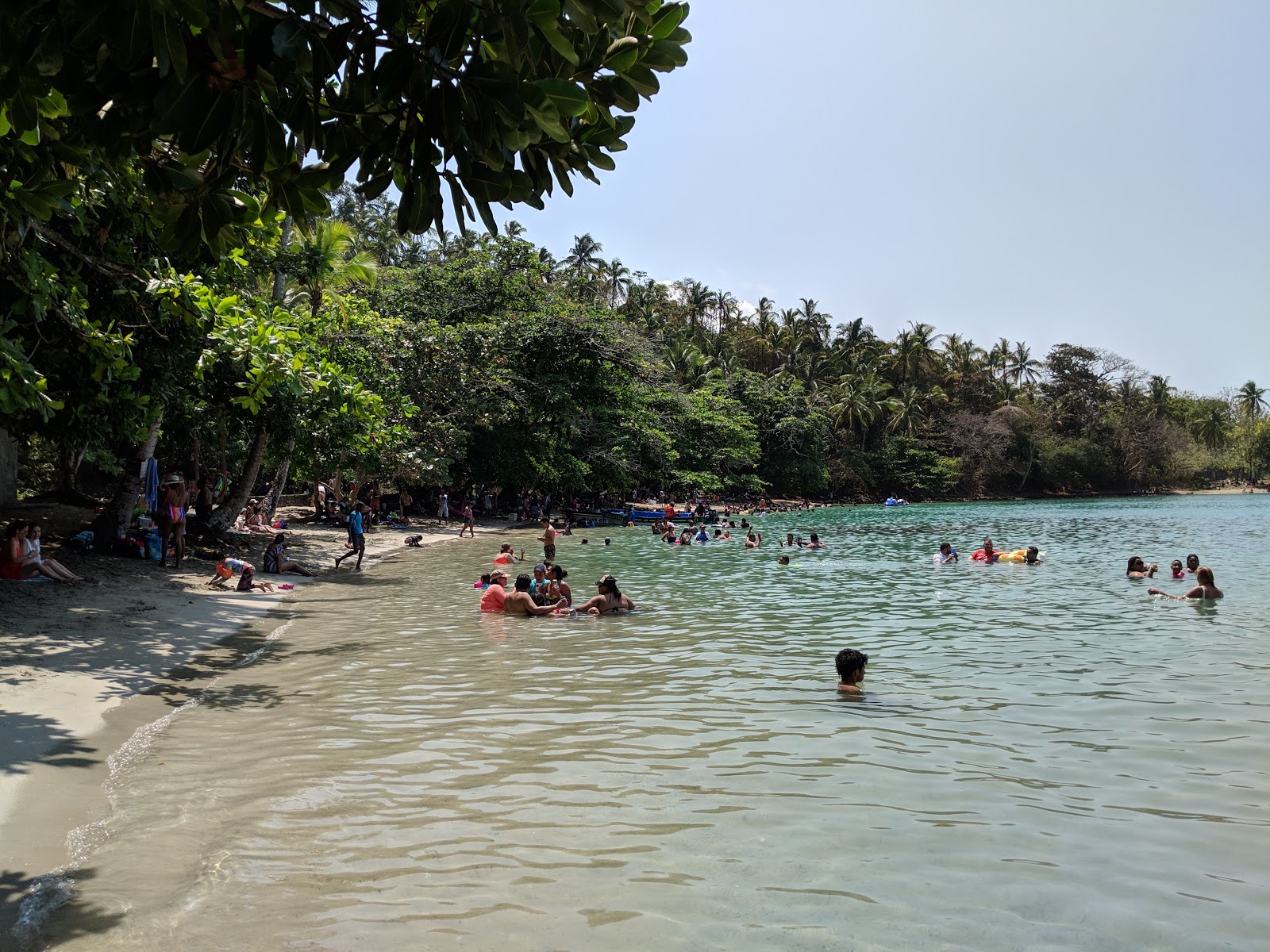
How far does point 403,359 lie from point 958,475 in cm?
5391

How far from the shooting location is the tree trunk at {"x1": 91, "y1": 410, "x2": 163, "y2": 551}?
17312mm

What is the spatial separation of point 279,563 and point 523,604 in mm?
7707

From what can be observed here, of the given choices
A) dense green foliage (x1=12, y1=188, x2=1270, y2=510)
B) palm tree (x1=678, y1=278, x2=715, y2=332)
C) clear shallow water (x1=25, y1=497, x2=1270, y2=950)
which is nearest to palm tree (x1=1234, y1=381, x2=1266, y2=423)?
dense green foliage (x1=12, y1=188, x2=1270, y2=510)

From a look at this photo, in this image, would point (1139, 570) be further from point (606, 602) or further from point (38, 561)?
point (38, 561)

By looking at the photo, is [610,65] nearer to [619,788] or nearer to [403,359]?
[619,788]

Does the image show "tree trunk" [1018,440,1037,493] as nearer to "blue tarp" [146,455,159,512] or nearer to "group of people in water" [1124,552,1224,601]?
"group of people in water" [1124,552,1224,601]

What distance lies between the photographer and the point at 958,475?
240 ft

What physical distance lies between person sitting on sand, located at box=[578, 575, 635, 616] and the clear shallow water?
4.66ft

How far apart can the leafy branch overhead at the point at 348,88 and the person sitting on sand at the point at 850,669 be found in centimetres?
672

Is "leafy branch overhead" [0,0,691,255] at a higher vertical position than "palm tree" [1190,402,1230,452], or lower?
lower

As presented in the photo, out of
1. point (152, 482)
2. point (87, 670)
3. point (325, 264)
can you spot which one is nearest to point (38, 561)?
point (152, 482)

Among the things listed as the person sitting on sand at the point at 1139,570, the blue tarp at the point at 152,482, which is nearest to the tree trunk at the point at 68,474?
the blue tarp at the point at 152,482

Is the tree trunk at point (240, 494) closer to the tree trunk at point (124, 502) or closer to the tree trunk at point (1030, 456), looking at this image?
the tree trunk at point (124, 502)

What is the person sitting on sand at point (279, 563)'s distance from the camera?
64.1ft
